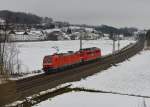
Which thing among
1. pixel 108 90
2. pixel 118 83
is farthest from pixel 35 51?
pixel 108 90

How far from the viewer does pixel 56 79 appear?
44.1 meters

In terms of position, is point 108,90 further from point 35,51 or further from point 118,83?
point 35,51

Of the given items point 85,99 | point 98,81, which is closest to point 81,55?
point 98,81

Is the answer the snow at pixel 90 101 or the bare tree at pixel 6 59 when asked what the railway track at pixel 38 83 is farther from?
the bare tree at pixel 6 59

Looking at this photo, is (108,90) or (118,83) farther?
(118,83)

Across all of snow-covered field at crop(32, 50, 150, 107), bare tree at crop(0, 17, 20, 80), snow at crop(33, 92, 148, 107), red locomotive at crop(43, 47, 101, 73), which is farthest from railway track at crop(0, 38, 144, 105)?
bare tree at crop(0, 17, 20, 80)

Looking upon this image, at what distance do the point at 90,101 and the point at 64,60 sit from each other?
23.8 m

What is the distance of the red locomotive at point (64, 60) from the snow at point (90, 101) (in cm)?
1617

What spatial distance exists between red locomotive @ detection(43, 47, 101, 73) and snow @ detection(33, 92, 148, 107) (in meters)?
16.2

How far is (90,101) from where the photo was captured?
31.0 metres

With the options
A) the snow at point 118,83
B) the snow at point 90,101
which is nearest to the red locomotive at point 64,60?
the snow at point 118,83

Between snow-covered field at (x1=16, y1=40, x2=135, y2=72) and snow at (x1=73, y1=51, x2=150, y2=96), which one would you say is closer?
snow at (x1=73, y1=51, x2=150, y2=96)

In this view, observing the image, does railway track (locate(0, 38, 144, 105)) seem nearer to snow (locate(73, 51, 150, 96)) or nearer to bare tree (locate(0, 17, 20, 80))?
snow (locate(73, 51, 150, 96))

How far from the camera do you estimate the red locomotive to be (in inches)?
2018
